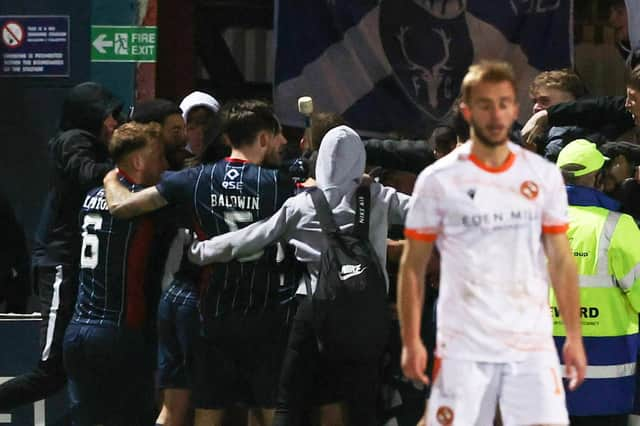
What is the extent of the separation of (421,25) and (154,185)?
4.14 m

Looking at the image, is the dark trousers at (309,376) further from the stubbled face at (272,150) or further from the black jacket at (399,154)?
the black jacket at (399,154)

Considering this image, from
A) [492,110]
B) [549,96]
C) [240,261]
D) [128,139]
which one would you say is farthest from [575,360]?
[549,96]

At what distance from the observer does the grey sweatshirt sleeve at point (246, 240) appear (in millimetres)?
8266

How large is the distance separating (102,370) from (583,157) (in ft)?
8.96

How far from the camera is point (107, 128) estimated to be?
9.41 m

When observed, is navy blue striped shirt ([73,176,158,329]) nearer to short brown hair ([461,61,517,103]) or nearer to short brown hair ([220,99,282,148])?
short brown hair ([220,99,282,148])

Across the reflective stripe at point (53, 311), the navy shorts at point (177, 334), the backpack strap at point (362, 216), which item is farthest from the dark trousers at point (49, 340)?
the backpack strap at point (362, 216)

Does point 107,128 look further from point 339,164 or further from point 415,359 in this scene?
point 415,359

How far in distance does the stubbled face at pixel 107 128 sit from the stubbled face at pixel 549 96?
8.19 ft

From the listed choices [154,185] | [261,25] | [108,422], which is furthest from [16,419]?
[261,25]

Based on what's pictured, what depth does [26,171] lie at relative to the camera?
12500 millimetres

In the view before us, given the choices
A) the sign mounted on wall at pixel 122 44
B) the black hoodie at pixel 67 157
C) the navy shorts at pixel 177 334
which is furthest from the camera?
the sign mounted on wall at pixel 122 44

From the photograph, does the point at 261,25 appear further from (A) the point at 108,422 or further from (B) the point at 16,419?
(A) the point at 108,422

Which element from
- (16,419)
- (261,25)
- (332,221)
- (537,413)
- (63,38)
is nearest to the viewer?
(537,413)
